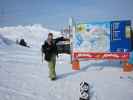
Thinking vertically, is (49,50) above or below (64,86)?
above

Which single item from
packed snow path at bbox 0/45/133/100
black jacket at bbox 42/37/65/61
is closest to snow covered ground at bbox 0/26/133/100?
packed snow path at bbox 0/45/133/100

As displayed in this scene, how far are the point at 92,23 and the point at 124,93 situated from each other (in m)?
5.10

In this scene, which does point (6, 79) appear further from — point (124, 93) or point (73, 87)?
point (124, 93)

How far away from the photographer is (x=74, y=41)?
13.8m

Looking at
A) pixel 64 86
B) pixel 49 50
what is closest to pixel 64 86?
pixel 64 86

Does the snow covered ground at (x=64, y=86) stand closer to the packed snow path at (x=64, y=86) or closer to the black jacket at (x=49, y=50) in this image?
the packed snow path at (x=64, y=86)

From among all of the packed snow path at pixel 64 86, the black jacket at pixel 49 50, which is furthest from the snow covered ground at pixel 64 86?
the black jacket at pixel 49 50

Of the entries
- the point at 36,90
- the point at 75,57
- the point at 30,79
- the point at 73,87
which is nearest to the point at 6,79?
the point at 30,79

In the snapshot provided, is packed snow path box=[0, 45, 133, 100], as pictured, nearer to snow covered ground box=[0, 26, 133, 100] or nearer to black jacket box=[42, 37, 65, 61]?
snow covered ground box=[0, 26, 133, 100]

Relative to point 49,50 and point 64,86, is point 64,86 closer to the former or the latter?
point 64,86

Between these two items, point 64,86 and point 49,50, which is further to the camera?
point 49,50

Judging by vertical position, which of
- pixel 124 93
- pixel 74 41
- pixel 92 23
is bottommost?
pixel 124 93

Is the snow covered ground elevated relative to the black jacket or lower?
lower

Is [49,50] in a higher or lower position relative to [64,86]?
higher
